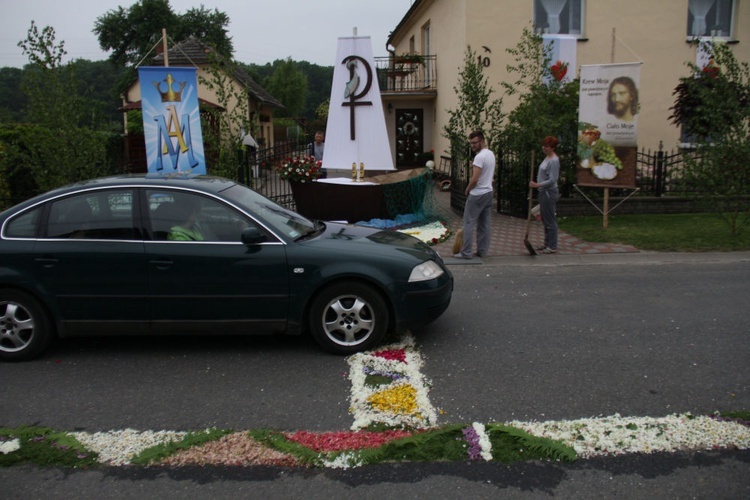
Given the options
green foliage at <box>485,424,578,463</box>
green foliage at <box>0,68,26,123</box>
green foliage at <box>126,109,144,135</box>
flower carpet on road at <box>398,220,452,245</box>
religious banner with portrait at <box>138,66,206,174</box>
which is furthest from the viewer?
green foliage at <box>0,68,26,123</box>

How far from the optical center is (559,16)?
17.4 m

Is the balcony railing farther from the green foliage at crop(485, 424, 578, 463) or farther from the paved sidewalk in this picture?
the green foliage at crop(485, 424, 578, 463)

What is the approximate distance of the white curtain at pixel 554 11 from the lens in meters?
17.3

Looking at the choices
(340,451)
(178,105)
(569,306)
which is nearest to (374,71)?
(178,105)

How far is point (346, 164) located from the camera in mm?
13023

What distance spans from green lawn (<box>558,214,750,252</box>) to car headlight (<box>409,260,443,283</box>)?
5765 millimetres

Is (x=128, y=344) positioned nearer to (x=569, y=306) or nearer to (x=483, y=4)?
(x=569, y=306)

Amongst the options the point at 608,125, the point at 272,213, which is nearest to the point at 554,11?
the point at 608,125

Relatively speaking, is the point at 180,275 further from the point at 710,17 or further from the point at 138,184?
the point at 710,17

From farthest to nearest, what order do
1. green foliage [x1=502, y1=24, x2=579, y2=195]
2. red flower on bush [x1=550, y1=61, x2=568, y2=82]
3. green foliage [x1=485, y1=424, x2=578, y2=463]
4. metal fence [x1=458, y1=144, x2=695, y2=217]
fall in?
red flower on bush [x1=550, y1=61, x2=568, y2=82]
metal fence [x1=458, y1=144, x2=695, y2=217]
green foliage [x1=502, y1=24, x2=579, y2=195]
green foliage [x1=485, y1=424, x2=578, y2=463]

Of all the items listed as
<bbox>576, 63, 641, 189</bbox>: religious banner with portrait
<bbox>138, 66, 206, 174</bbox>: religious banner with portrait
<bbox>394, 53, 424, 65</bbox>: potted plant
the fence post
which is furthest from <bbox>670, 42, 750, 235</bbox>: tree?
<bbox>394, 53, 424, 65</bbox>: potted plant

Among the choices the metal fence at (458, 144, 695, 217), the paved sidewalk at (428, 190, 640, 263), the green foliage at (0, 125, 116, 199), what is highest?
the green foliage at (0, 125, 116, 199)

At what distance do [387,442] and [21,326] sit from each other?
11.0 ft

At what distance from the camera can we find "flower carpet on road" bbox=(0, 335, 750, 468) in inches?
141
